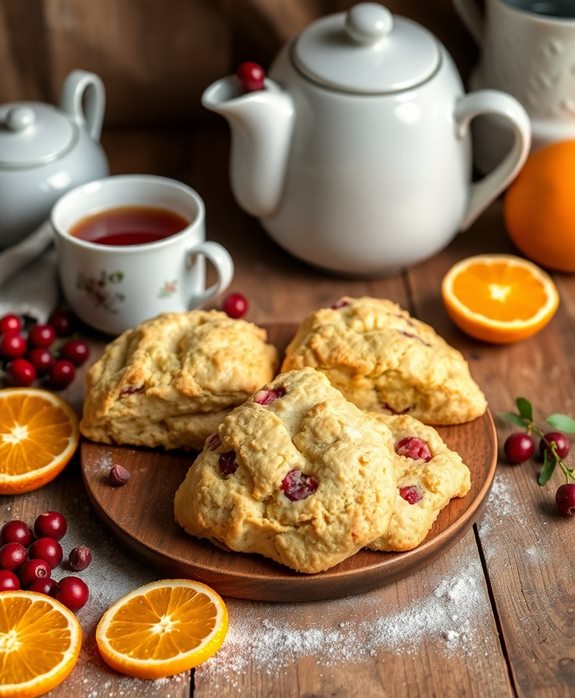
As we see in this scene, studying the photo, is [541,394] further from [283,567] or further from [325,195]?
[283,567]

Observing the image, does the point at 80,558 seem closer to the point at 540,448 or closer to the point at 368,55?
the point at 540,448

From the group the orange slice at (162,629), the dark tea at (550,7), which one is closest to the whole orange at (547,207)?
the dark tea at (550,7)

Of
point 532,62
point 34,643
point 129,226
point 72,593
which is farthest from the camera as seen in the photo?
point 532,62

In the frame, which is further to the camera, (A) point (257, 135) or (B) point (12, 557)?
(A) point (257, 135)

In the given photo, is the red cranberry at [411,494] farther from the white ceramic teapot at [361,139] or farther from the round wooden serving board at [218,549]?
the white ceramic teapot at [361,139]

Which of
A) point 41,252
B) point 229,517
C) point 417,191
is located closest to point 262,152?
point 417,191

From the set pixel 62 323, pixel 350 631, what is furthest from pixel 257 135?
pixel 350 631
